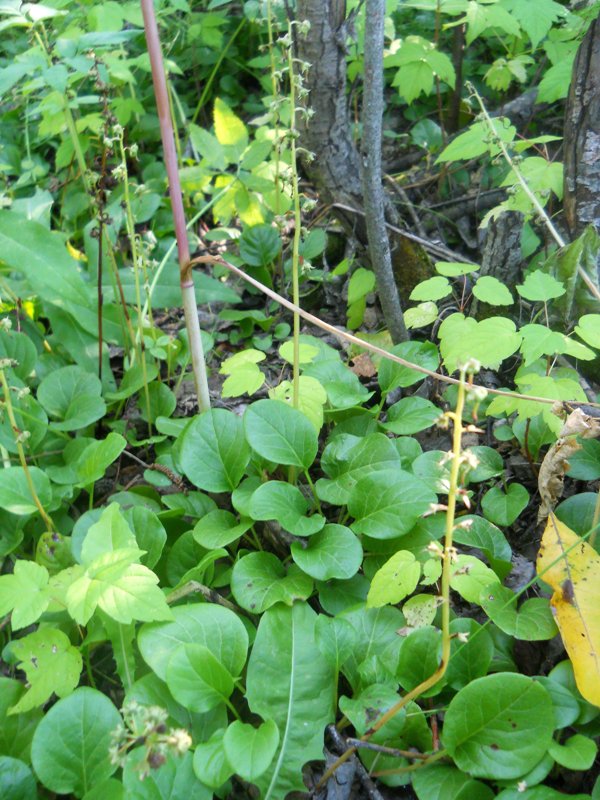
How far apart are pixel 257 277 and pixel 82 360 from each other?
0.82 meters

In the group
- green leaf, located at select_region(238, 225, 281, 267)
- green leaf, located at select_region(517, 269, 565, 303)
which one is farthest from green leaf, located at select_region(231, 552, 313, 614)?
green leaf, located at select_region(238, 225, 281, 267)

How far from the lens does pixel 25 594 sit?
4.76ft

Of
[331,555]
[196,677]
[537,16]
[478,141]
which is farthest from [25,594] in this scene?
[537,16]

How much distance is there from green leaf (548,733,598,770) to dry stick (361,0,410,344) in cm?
138

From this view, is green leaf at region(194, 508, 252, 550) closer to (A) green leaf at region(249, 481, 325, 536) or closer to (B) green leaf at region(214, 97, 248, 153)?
(A) green leaf at region(249, 481, 325, 536)

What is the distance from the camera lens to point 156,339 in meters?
2.29

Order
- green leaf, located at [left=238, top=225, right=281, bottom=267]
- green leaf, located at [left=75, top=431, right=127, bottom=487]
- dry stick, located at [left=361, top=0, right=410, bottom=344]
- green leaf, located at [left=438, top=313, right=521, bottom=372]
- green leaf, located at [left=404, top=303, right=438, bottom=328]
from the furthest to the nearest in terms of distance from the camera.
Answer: green leaf, located at [left=238, top=225, right=281, bottom=267] → green leaf, located at [left=404, top=303, right=438, bottom=328] → dry stick, located at [left=361, top=0, right=410, bottom=344] → green leaf, located at [left=75, top=431, right=127, bottom=487] → green leaf, located at [left=438, top=313, right=521, bottom=372]

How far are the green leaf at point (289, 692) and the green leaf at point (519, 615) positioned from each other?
38 centimetres

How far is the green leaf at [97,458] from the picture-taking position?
1.81 meters

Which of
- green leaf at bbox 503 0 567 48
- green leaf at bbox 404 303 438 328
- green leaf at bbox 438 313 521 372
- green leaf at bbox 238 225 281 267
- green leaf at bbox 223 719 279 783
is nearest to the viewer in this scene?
green leaf at bbox 223 719 279 783

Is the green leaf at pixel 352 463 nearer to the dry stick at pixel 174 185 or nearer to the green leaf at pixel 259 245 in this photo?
the dry stick at pixel 174 185

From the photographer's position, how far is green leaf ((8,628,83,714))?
1456mm

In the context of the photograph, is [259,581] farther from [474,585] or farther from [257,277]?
[257,277]

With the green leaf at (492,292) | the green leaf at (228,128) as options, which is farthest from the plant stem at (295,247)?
the green leaf at (228,128)
